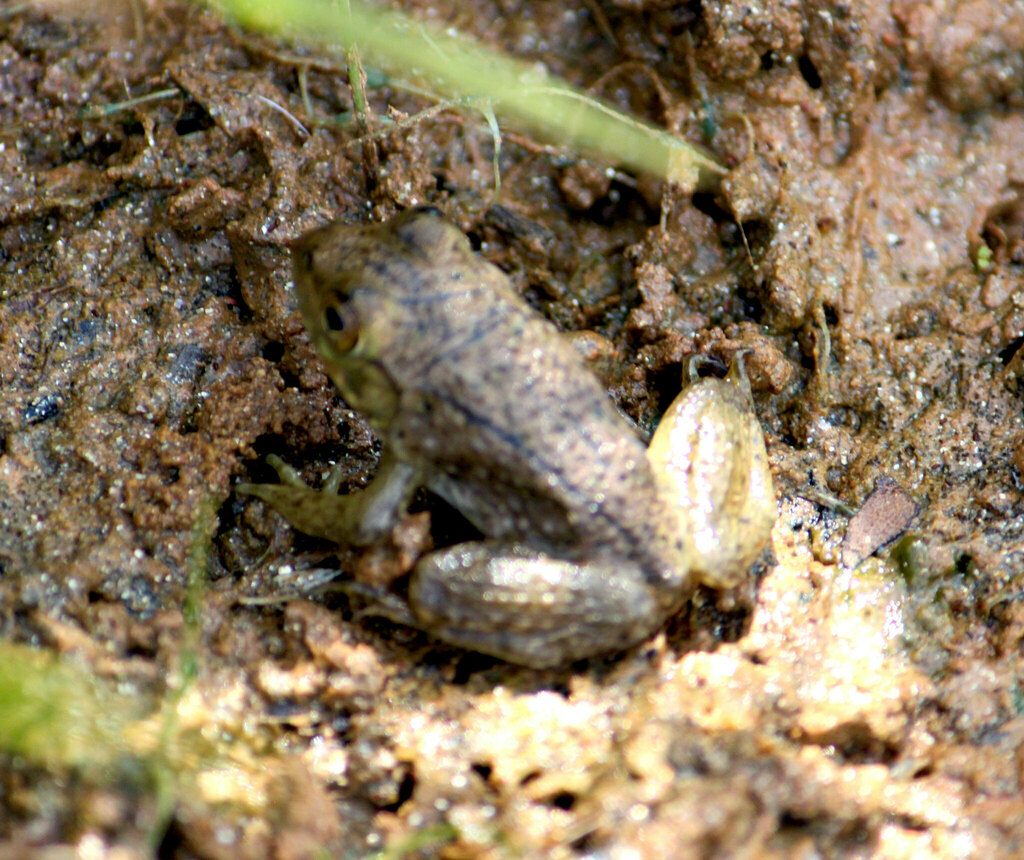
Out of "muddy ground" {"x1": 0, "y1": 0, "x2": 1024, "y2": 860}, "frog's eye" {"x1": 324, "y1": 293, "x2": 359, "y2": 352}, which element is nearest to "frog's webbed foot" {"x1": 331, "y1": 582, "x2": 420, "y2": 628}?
"muddy ground" {"x1": 0, "y1": 0, "x2": 1024, "y2": 860}

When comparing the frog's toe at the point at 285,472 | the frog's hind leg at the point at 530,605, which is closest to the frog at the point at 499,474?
the frog's hind leg at the point at 530,605

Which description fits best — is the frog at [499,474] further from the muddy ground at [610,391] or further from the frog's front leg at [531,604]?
the muddy ground at [610,391]

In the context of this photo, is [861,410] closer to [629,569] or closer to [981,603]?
[981,603]

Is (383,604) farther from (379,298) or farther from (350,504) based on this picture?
(379,298)

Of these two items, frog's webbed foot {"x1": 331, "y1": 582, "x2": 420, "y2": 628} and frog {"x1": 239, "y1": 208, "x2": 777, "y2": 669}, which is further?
frog's webbed foot {"x1": 331, "y1": 582, "x2": 420, "y2": 628}

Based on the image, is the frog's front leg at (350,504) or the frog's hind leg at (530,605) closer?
the frog's hind leg at (530,605)

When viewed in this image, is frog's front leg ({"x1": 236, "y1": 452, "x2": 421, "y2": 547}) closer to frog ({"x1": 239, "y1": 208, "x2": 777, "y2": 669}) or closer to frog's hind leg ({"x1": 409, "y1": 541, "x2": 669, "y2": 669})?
frog ({"x1": 239, "y1": 208, "x2": 777, "y2": 669})

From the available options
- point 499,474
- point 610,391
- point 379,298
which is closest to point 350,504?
point 499,474
